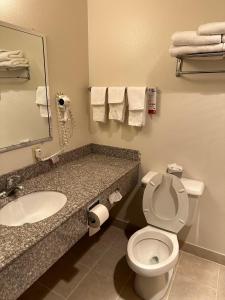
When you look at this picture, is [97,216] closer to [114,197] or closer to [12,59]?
[114,197]

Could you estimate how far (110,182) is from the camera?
1511mm

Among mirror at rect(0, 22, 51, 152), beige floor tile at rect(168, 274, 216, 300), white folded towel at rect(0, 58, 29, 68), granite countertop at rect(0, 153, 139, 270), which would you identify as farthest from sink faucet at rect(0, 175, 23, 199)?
beige floor tile at rect(168, 274, 216, 300)

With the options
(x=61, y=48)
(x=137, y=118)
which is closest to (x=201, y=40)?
(x=137, y=118)

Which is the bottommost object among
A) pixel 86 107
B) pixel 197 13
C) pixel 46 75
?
pixel 86 107

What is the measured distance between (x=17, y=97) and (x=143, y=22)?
1.13m

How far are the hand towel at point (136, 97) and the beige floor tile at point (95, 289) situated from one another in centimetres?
138

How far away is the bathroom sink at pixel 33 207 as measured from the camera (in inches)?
49.9

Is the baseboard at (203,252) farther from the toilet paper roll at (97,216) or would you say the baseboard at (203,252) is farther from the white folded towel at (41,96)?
the white folded towel at (41,96)

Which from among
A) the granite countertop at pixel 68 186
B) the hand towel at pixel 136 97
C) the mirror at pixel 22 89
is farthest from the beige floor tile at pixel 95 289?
the hand towel at pixel 136 97

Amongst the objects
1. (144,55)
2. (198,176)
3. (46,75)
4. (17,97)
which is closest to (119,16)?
(144,55)

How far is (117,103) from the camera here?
5.98 feet

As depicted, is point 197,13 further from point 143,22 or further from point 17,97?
point 17,97

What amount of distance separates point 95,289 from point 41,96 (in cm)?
149

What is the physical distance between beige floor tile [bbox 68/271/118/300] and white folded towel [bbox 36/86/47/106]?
1.40 meters
